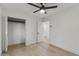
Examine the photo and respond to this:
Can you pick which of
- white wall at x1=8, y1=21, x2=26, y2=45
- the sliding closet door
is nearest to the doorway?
white wall at x1=8, y1=21, x2=26, y2=45

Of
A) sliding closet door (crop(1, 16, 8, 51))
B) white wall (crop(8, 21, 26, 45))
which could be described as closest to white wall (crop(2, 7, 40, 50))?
sliding closet door (crop(1, 16, 8, 51))

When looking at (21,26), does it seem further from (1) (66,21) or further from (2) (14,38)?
(1) (66,21)

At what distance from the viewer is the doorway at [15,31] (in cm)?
438

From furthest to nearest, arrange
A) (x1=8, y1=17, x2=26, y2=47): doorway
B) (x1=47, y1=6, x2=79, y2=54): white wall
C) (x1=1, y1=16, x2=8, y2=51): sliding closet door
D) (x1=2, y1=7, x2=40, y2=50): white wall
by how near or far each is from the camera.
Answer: (x1=8, y1=17, x2=26, y2=47): doorway < (x1=2, y1=7, x2=40, y2=50): white wall < (x1=1, y1=16, x2=8, y2=51): sliding closet door < (x1=47, y1=6, x2=79, y2=54): white wall

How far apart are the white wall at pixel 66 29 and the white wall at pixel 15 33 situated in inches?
100

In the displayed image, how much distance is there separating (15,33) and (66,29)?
360 centimetres

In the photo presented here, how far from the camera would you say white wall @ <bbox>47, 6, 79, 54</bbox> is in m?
3.05

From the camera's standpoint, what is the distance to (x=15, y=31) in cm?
471

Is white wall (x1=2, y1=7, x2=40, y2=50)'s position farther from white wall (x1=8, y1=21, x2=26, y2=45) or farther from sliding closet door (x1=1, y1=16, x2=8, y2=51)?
white wall (x1=8, y1=21, x2=26, y2=45)

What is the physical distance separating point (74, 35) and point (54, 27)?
5.47 feet

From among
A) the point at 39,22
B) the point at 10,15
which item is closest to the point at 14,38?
the point at 10,15

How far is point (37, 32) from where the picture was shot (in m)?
5.35

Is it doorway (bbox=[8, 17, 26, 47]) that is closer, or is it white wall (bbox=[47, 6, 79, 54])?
white wall (bbox=[47, 6, 79, 54])

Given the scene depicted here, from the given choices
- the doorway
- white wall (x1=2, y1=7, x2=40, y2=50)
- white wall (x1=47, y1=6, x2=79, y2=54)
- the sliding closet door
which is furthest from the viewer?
the doorway
